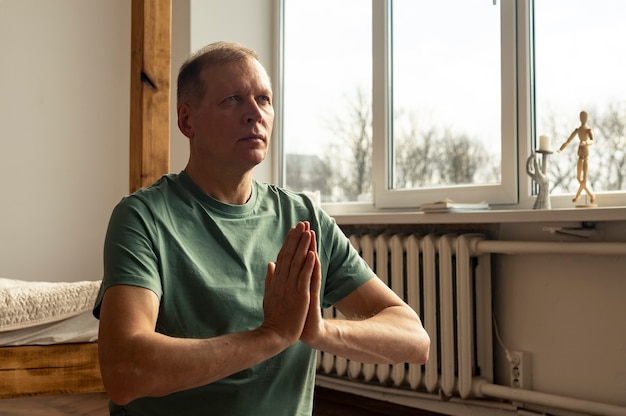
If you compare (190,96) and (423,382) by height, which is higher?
(190,96)

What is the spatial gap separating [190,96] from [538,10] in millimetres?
1871

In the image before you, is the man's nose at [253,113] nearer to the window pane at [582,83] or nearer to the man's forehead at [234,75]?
the man's forehead at [234,75]

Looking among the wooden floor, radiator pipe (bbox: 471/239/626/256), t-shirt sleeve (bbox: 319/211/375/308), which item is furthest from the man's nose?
the wooden floor

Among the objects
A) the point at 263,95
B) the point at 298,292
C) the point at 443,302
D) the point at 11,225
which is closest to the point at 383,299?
the point at 298,292

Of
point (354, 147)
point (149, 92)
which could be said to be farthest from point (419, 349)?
point (354, 147)

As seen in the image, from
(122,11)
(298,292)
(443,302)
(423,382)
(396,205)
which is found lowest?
(423,382)

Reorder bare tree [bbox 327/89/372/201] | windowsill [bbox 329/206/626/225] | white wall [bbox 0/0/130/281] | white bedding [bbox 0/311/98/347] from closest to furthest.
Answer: windowsill [bbox 329/206/626/225]
white bedding [bbox 0/311/98/347]
bare tree [bbox 327/89/372/201]
white wall [bbox 0/0/130/281]

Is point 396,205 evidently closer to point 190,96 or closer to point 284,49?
point 284,49

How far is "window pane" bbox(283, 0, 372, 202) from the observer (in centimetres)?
357

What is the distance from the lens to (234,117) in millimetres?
1358

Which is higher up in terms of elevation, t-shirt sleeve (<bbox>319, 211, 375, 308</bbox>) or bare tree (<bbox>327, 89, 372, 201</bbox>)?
bare tree (<bbox>327, 89, 372, 201</bbox>)

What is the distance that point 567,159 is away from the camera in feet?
8.97

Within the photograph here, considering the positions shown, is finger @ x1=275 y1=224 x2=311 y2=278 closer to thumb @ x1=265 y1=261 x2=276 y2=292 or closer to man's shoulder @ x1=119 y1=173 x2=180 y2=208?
thumb @ x1=265 y1=261 x2=276 y2=292

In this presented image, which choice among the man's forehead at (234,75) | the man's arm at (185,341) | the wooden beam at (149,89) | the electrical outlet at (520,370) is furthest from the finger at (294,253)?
the electrical outlet at (520,370)
